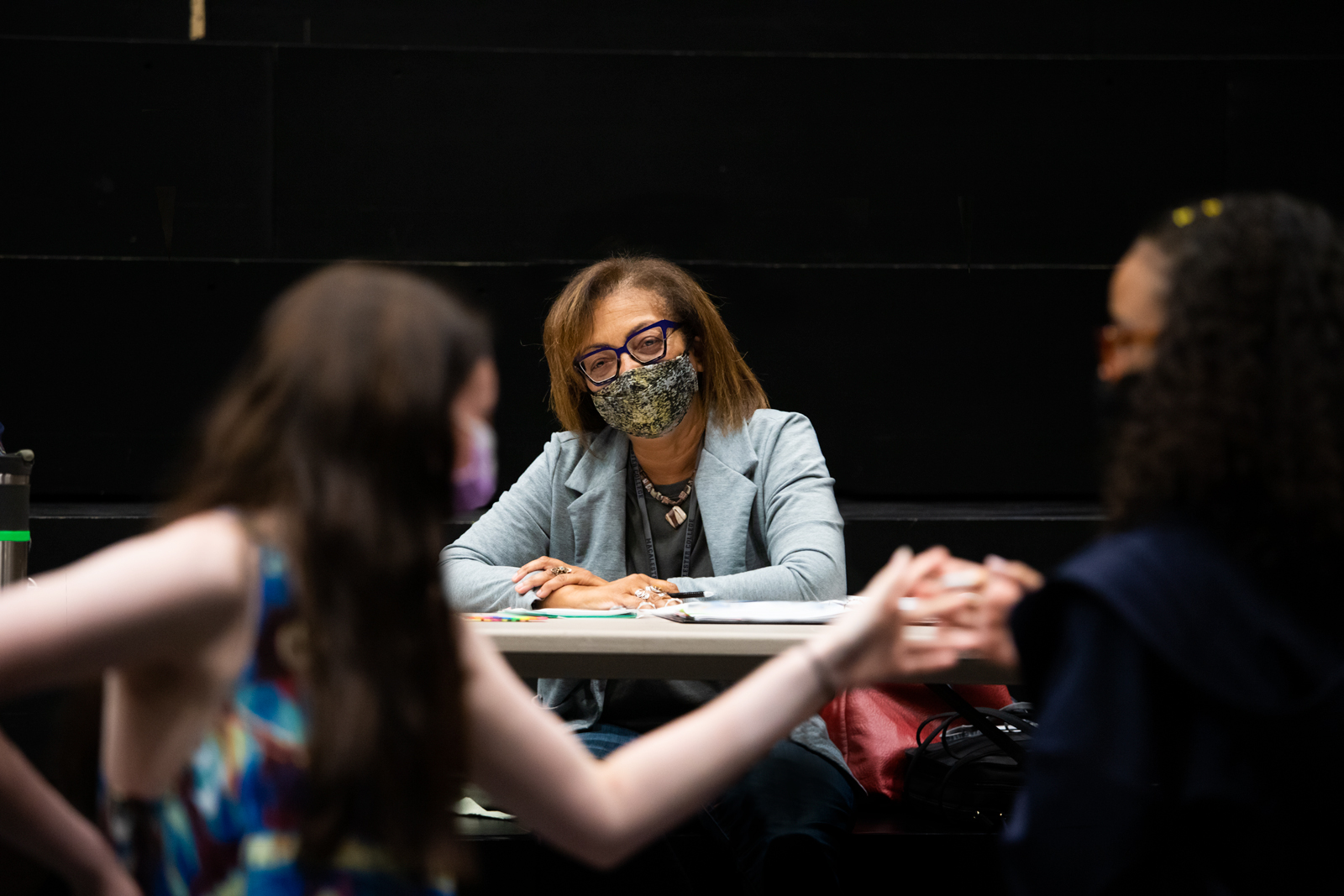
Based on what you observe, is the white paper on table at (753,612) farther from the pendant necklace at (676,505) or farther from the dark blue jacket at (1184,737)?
the dark blue jacket at (1184,737)

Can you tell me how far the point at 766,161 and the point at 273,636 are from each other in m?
3.00

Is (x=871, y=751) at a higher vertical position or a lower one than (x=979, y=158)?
lower

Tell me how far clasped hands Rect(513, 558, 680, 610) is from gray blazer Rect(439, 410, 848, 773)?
0.02 m

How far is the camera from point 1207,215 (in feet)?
3.43

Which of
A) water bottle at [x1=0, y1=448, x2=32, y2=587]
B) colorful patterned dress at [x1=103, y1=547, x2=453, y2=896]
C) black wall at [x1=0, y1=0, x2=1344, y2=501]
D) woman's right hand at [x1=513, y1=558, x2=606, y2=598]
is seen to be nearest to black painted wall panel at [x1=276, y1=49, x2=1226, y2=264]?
black wall at [x1=0, y1=0, x2=1344, y2=501]

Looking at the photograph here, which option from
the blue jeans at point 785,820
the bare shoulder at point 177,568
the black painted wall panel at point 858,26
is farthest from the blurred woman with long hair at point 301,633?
the black painted wall panel at point 858,26

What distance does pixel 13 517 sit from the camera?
6.11 ft

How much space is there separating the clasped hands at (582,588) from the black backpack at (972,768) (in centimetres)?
52

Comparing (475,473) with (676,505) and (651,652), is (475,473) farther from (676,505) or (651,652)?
(676,505)

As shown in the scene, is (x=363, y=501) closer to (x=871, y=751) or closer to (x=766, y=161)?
(x=871, y=751)

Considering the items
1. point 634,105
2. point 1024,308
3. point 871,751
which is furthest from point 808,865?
point 634,105

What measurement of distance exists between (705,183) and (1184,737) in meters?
2.88

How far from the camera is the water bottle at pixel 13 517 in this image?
6.03 feet

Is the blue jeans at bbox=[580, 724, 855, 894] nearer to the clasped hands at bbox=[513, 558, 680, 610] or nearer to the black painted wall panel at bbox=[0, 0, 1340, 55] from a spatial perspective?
the clasped hands at bbox=[513, 558, 680, 610]
